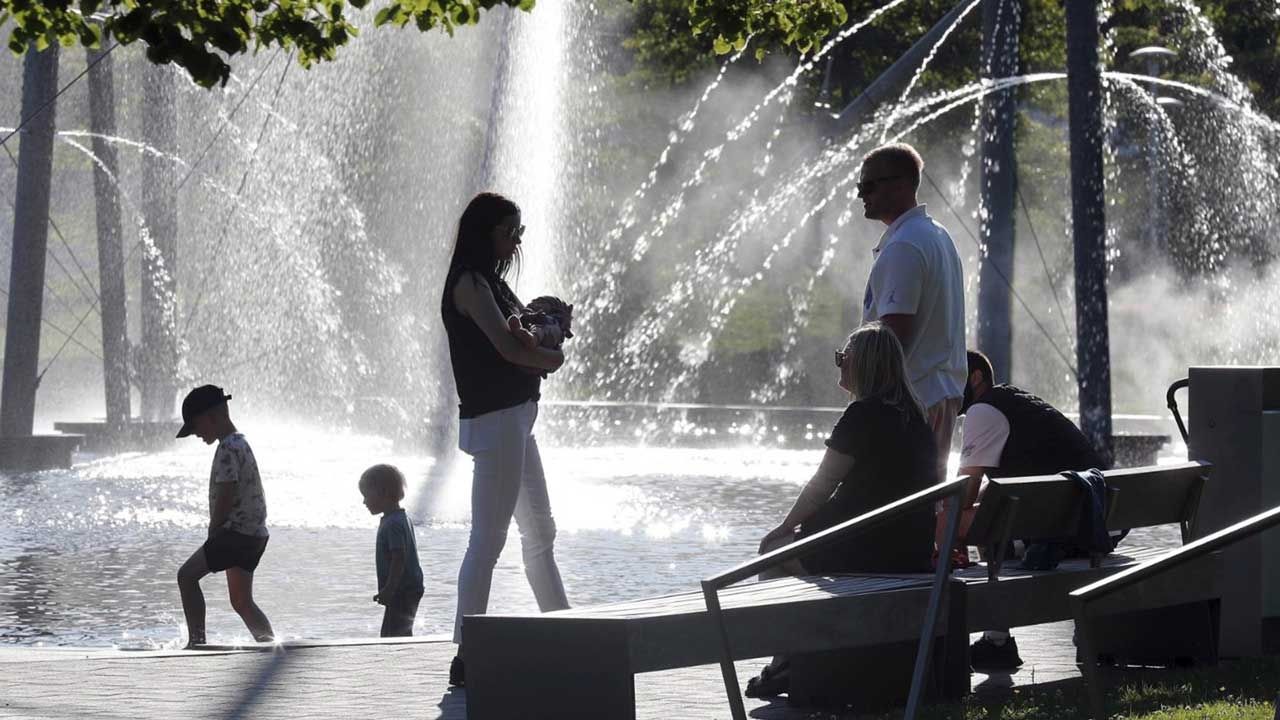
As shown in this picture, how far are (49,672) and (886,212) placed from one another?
3383 mm

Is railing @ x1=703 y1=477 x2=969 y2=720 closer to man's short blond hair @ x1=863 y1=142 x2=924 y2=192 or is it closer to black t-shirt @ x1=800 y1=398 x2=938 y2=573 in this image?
black t-shirt @ x1=800 y1=398 x2=938 y2=573

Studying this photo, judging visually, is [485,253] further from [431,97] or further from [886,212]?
[431,97]

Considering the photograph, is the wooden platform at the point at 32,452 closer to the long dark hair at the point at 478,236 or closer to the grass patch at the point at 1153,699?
the long dark hair at the point at 478,236

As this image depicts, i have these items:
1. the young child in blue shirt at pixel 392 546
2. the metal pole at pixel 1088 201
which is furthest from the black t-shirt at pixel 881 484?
the metal pole at pixel 1088 201

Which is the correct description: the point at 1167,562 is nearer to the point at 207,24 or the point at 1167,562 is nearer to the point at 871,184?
the point at 871,184

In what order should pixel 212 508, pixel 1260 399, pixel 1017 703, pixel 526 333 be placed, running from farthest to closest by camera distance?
pixel 212 508, pixel 1260 399, pixel 526 333, pixel 1017 703

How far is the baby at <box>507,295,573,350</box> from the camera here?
7.02m

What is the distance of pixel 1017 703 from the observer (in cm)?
650

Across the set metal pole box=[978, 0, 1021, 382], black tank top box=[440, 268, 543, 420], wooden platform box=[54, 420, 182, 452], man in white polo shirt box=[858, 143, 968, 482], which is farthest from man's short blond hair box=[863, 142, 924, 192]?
wooden platform box=[54, 420, 182, 452]

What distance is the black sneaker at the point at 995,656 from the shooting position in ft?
24.6

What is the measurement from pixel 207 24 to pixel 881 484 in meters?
3.16

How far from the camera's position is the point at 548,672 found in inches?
224

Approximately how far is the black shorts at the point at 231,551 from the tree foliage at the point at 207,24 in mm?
1881

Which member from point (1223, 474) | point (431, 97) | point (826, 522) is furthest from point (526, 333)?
point (431, 97)
